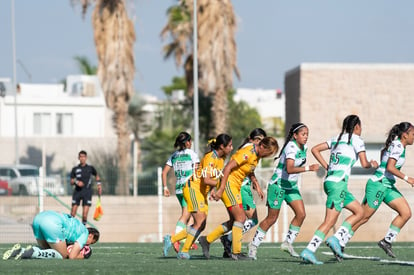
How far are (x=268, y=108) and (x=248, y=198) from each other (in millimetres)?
98922

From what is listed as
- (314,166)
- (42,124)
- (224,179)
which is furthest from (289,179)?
(42,124)

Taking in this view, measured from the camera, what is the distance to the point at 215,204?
2783cm

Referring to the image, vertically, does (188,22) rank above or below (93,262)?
above

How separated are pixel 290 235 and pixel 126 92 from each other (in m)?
27.1

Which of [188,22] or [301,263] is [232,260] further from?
[188,22]

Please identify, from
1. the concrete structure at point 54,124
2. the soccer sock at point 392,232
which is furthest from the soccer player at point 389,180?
the concrete structure at point 54,124

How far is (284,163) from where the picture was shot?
14500mm

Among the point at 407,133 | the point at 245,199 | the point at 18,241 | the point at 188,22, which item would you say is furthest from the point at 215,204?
the point at 188,22

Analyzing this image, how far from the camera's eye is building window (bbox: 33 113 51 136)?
213 feet

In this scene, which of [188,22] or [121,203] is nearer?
[121,203]

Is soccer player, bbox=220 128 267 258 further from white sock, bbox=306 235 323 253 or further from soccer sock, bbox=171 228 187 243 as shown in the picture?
white sock, bbox=306 235 323 253

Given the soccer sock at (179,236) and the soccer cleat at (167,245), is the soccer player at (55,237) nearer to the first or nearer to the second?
the soccer cleat at (167,245)

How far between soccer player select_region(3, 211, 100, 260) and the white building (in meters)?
75.2

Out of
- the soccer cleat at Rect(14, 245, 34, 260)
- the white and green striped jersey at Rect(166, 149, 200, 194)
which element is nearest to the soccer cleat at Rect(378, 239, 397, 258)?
the white and green striped jersey at Rect(166, 149, 200, 194)
